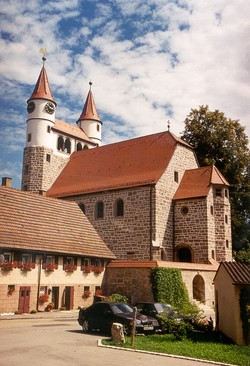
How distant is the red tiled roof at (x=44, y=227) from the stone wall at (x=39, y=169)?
39.5ft

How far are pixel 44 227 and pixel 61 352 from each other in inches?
669

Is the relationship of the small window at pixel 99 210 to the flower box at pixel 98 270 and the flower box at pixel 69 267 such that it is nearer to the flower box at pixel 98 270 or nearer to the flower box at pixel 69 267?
the flower box at pixel 98 270

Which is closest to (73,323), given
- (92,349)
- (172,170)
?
(92,349)

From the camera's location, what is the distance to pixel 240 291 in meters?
14.8

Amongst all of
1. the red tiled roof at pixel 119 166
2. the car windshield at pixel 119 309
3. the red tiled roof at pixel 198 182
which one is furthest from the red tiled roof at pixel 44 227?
the car windshield at pixel 119 309

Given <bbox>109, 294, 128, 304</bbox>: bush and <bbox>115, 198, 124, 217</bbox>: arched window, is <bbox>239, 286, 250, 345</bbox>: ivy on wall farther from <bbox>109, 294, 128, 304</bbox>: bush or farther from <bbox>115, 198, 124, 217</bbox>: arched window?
<bbox>115, 198, 124, 217</bbox>: arched window

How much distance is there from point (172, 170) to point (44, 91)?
19730 mm

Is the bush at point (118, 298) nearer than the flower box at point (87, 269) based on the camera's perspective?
Yes

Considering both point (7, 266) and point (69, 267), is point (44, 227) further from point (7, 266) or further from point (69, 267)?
point (7, 266)

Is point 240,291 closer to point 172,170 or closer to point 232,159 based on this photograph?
point 172,170

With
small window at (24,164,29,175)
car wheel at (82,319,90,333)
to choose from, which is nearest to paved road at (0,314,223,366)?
car wheel at (82,319,90,333)

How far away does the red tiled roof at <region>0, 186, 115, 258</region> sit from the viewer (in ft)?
84.4

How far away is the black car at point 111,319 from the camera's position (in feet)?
54.4

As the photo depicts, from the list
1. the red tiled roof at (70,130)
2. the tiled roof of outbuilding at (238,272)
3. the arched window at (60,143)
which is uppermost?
the red tiled roof at (70,130)
